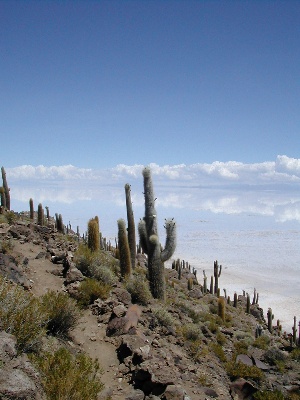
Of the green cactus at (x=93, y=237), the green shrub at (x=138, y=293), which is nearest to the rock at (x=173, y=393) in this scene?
the green shrub at (x=138, y=293)

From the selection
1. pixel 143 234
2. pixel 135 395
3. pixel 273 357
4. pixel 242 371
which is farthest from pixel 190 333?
pixel 143 234

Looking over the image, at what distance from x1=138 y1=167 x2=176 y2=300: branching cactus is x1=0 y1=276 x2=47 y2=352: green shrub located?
33.1ft

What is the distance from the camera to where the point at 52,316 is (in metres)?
8.54

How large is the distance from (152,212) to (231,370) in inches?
331

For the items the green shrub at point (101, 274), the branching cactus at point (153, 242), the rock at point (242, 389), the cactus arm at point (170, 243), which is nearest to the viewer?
the rock at point (242, 389)

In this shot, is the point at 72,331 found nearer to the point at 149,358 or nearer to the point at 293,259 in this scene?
the point at 149,358

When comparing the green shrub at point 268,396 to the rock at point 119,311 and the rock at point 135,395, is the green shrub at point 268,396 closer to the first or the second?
the rock at point 135,395

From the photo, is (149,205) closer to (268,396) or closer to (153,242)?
(153,242)

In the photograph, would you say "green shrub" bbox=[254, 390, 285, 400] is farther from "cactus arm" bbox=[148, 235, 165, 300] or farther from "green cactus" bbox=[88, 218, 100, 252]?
"green cactus" bbox=[88, 218, 100, 252]

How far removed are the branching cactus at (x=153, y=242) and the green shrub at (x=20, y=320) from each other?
33.1 feet

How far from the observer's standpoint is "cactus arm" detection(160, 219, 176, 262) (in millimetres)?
16953

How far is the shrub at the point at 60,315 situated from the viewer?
857 cm

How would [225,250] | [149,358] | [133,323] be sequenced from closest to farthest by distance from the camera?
[149,358]
[133,323]
[225,250]

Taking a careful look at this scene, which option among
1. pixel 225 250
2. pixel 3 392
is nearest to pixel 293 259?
pixel 225 250
